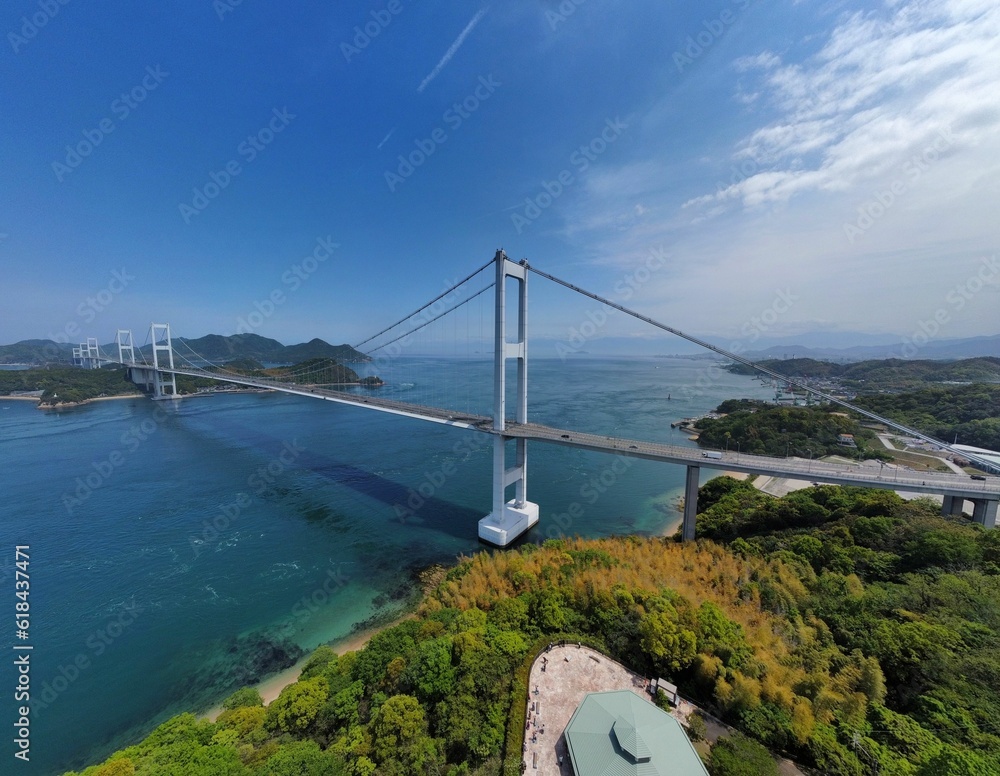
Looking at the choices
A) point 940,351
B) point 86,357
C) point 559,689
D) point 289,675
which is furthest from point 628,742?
point 940,351

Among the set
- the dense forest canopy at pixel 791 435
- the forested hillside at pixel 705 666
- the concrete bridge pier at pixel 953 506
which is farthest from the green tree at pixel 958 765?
the dense forest canopy at pixel 791 435

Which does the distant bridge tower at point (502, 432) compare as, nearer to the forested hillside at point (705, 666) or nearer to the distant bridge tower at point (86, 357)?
the forested hillside at point (705, 666)

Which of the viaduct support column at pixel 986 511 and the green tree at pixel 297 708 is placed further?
the viaduct support column at pixel 986 511

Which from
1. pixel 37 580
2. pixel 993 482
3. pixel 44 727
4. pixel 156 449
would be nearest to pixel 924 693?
pixel 993 482

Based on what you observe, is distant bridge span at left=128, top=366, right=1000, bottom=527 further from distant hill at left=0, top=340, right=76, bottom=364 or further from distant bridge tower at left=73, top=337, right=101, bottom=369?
distant hill at left=0, top=340, right=76, bottom=364

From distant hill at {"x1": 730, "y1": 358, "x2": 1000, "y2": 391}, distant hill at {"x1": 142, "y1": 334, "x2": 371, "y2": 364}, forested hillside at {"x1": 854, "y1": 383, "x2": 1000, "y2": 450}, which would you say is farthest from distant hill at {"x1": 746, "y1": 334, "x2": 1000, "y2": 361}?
distant hill at {"x1": 142, "y1": 334, "x2": 371, "y2": 364}

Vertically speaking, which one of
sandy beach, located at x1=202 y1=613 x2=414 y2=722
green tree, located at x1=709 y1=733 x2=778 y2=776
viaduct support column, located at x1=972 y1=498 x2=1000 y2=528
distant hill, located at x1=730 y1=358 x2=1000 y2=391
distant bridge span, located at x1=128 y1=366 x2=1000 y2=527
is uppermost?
distant hill, located at x1=730 y1=358 x2=1000 y2=391

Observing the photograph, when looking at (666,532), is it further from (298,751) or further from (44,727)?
(44,727)
